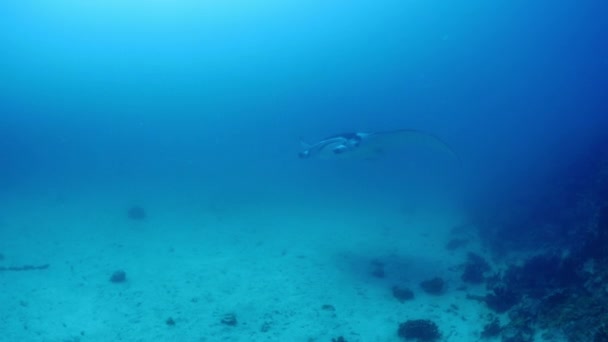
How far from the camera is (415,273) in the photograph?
1260 cm

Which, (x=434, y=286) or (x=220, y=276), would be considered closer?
(x=434, y=286)

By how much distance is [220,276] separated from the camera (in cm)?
1231

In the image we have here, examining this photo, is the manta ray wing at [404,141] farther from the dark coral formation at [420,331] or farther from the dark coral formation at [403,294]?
the dark coral formation at [420,331]

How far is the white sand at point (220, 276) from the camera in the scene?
9.40 meters

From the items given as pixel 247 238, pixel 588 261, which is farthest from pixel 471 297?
pixel 247 238

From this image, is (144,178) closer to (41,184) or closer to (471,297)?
(41,184)

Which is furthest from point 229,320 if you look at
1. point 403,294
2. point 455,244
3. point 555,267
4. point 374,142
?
point 455,244

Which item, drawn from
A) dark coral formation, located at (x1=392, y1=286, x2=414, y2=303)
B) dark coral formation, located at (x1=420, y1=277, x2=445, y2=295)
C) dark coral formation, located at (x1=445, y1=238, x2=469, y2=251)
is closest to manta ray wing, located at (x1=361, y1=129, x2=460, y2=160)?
dark coral formation, located at (x1=420, y1=277, x2=445, y2=295)

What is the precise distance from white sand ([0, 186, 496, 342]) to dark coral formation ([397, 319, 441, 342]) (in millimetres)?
246

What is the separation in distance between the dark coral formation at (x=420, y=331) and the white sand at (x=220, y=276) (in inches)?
9.7


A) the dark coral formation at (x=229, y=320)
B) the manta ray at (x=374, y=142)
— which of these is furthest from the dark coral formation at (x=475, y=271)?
the dark coral formation at (x=229, y=320)

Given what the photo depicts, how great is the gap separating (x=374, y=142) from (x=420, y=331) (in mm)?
5547

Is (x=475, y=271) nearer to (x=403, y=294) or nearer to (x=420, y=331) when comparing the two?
(x=403, y=294)

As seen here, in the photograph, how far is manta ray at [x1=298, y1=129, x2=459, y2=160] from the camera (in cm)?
1108
